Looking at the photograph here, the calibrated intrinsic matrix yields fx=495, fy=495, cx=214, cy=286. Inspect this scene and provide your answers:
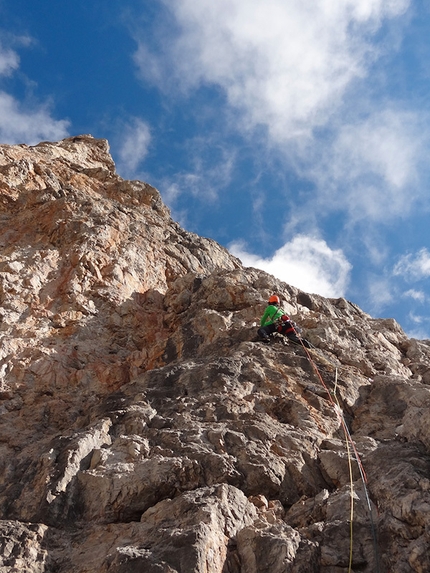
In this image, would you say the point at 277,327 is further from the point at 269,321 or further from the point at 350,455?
the point at 350,455

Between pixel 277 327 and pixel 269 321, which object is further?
pixel 269 321

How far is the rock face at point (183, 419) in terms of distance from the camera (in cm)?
631

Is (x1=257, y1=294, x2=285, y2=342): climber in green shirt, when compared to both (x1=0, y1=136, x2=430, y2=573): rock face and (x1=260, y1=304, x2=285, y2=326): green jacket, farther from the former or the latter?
(x1=0, y1=136, x2=430, y2=573): rock face

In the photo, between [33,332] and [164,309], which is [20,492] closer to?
[33,332]

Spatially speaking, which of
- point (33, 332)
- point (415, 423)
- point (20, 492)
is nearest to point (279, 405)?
point (415, 423)

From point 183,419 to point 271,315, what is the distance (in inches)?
184

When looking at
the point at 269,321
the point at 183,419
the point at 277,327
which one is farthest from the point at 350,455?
the point at 269,321

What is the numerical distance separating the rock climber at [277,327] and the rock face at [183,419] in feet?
1.31

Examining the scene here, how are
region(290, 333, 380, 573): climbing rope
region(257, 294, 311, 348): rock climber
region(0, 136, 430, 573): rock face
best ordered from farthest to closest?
region(257, 294, 311, 348): rock climber → region(0, 136, 430, 573): rock face → region(290, 333, 380, 573): climbing rope

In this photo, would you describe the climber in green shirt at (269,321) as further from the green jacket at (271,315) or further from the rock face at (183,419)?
the rock face at (183,419)

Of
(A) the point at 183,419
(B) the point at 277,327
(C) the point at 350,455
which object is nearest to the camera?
(C) the point at 350,455

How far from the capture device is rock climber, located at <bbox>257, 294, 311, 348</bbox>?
1230cm

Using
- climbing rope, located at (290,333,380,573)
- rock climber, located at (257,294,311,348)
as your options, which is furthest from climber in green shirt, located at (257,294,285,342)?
climbing rope, located at (290,333,380,573)

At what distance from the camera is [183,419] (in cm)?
918
